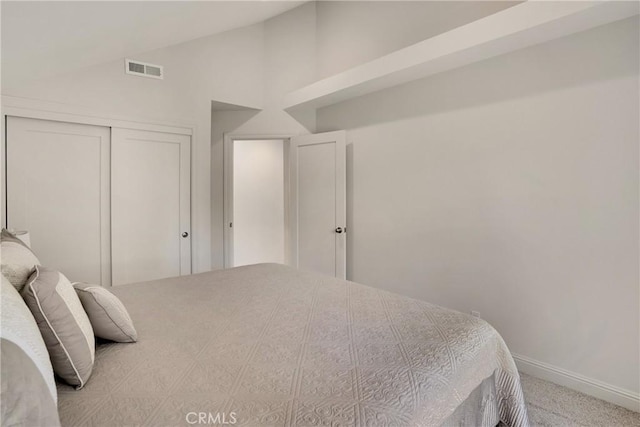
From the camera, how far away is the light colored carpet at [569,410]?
1874mm

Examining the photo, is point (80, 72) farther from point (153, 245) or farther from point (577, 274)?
point (577, 274)

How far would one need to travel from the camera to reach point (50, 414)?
71 centimetres

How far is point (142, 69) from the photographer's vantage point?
3273mm

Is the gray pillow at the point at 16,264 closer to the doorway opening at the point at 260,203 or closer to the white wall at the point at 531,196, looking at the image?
the white wall at the point at 531,196

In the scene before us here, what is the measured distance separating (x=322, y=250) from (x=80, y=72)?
2916 mm

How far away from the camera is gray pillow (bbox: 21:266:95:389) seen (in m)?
0.99

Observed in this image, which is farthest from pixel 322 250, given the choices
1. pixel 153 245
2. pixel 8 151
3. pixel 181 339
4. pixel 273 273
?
pixel 8 151

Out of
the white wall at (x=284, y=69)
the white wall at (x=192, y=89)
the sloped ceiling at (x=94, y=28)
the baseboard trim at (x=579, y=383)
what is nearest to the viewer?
the sloped ceiling at (x=94, y=28)

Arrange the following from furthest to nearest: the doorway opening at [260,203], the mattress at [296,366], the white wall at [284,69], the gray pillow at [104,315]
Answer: the doorway opening at [260,203]
the white wall at [284,69]
the gray pillow at [104,315]
the mattress at [296,366]

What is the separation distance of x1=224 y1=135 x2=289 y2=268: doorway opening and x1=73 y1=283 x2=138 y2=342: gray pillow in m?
4.09

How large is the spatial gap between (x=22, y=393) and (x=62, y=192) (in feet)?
9.30

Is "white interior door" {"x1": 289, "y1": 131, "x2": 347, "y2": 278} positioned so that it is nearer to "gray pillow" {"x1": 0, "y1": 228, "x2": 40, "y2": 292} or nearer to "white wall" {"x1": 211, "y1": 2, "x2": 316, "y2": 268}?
"white wall" {"x1": 211, "y1": 2, "x2": 316, "y2": 268}

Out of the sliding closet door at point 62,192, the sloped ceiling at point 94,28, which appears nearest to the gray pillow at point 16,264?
the sloped ceiling at point 94,28

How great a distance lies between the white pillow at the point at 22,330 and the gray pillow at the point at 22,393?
4cm
